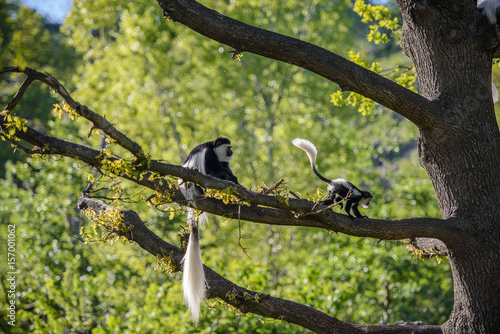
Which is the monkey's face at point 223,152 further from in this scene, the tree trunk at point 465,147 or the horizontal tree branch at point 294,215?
the tree trunk at point 465,147

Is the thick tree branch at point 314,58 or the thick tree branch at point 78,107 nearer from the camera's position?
the thick tree branch at point 78,107

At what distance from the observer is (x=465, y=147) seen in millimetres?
2496

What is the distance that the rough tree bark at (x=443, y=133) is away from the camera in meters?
2.35

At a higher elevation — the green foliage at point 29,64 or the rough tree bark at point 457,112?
the green foliage at point 29,64

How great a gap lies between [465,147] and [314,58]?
1048 mm

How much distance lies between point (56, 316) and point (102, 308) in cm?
87

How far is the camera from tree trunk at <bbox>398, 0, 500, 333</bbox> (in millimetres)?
2459

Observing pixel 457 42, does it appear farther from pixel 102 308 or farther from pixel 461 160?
pixel 102 308

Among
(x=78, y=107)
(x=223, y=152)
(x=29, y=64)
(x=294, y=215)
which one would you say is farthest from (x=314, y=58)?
(x=29, y=64)

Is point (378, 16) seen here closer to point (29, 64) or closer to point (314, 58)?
point (314, 58)

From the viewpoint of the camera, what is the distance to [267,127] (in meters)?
11.7

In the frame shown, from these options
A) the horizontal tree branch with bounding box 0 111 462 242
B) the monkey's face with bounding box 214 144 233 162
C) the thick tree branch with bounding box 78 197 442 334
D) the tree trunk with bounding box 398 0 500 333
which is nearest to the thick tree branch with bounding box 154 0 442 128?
the tree trunk with bounding box 398 0 500 333

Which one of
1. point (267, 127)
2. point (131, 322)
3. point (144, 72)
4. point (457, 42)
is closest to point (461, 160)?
point (457, 42)

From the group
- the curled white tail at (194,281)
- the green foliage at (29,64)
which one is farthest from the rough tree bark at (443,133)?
the green foliage at (29,64)
